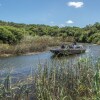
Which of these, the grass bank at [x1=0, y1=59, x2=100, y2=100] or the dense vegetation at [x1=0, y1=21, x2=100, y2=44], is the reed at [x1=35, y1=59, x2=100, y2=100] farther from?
the dense vegetation at [x1=0, y1=21, x2=100, y2=44]

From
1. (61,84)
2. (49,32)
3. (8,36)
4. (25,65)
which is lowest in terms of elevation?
(25,65)

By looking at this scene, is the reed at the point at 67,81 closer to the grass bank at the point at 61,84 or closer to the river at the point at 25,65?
the grass bank at the point at 61,84

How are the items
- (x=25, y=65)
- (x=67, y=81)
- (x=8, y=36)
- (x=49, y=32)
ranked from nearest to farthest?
(x=67, y=81), (x=25, y=65), (x=8, y=36), (x=49, y=32)

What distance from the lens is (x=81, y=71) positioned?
42.0 feet

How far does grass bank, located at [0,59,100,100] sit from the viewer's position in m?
9.91

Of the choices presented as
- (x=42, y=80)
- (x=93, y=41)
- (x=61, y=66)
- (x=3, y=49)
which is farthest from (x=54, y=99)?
(x=93, y=41)

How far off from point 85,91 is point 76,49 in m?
29.6

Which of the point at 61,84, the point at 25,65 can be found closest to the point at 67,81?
the point at 61,84

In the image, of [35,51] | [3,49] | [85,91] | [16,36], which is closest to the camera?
[85,91]

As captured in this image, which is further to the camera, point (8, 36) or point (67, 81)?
point (8, 36)

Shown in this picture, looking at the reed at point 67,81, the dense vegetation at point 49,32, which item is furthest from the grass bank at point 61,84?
the dense vegetation at point 49,32

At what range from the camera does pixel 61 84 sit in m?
11.5

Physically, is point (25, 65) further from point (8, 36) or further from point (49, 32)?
point (49, 32)

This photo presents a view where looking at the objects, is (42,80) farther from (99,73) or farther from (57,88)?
(99,73)
